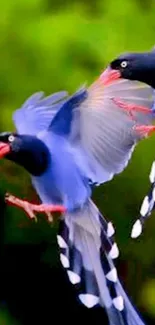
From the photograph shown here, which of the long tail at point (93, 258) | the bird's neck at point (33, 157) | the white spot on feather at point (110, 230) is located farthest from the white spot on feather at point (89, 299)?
the bird's neck at point (33, 157)

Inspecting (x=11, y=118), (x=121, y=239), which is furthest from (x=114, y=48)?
(x=121, y=239)

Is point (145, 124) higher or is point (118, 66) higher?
point (118, 66)

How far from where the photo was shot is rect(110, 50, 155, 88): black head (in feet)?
5.56

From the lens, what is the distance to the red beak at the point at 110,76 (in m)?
1.70

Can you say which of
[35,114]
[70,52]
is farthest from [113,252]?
[70,52]

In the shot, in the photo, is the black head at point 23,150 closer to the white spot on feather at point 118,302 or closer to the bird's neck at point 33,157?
the bird's neck at point 33,157

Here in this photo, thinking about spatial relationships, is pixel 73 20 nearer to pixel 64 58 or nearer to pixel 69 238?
pixel 64 58

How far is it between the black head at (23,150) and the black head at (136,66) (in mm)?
193

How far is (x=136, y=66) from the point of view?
1695 mm

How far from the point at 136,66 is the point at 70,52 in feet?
0.72

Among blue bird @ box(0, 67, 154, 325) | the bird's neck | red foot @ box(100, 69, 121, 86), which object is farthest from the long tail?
red foot @ box(100, 69, 121, 86)

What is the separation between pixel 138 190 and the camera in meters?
1.89

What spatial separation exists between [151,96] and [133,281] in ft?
1.26

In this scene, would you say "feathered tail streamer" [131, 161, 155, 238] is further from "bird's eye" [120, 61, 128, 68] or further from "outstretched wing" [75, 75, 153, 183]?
"bird's eye" [120, 61, 128, 68]
